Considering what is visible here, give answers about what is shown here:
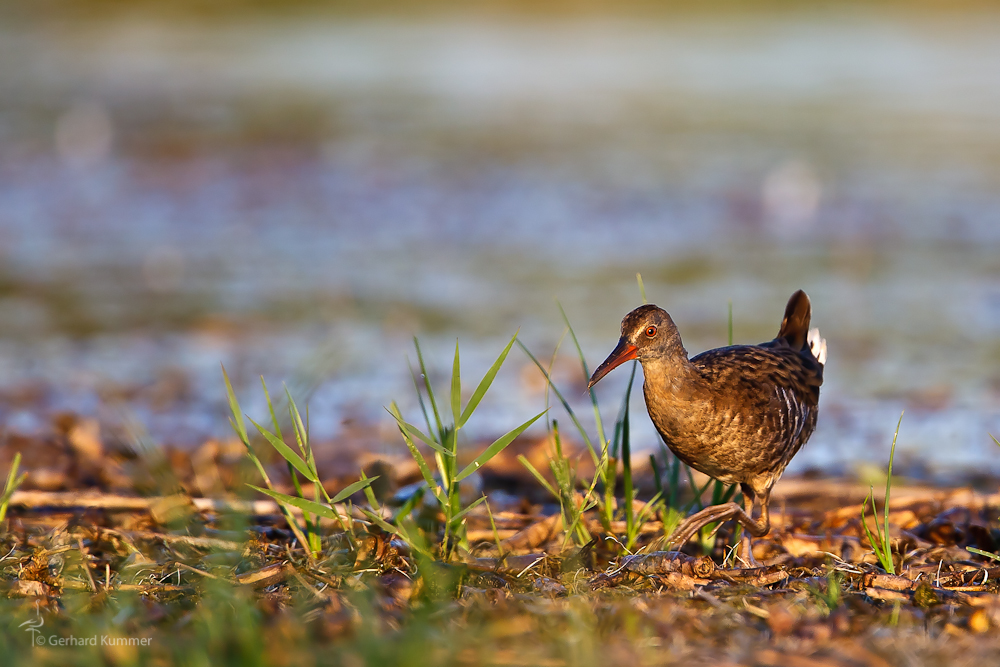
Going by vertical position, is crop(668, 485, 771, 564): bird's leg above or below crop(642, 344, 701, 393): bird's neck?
below

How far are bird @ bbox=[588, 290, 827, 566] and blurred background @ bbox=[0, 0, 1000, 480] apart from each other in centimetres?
132

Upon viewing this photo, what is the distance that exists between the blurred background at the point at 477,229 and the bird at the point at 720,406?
1.32 meters

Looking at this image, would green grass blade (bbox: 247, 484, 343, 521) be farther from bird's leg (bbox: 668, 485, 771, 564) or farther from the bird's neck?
the bird's neck

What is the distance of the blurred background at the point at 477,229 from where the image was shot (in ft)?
22.1

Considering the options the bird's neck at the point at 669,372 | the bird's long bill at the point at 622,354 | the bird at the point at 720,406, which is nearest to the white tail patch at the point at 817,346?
the bird at the point at 720,406

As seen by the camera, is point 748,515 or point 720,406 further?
point 748,515

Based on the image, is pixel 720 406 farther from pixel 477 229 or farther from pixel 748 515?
pixel 477 229

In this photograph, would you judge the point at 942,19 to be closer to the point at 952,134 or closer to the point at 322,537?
the point at 952,134

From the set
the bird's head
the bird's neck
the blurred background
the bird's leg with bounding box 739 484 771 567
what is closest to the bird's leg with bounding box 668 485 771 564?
the bird's leg with bounding box 739 484 771 567

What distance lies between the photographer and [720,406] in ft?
13.0

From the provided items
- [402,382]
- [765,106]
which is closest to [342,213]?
[402,382]

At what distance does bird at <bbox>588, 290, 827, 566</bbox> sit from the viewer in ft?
12.9

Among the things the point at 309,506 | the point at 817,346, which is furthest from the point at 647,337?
the point at 309,506

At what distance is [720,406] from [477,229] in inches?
303
